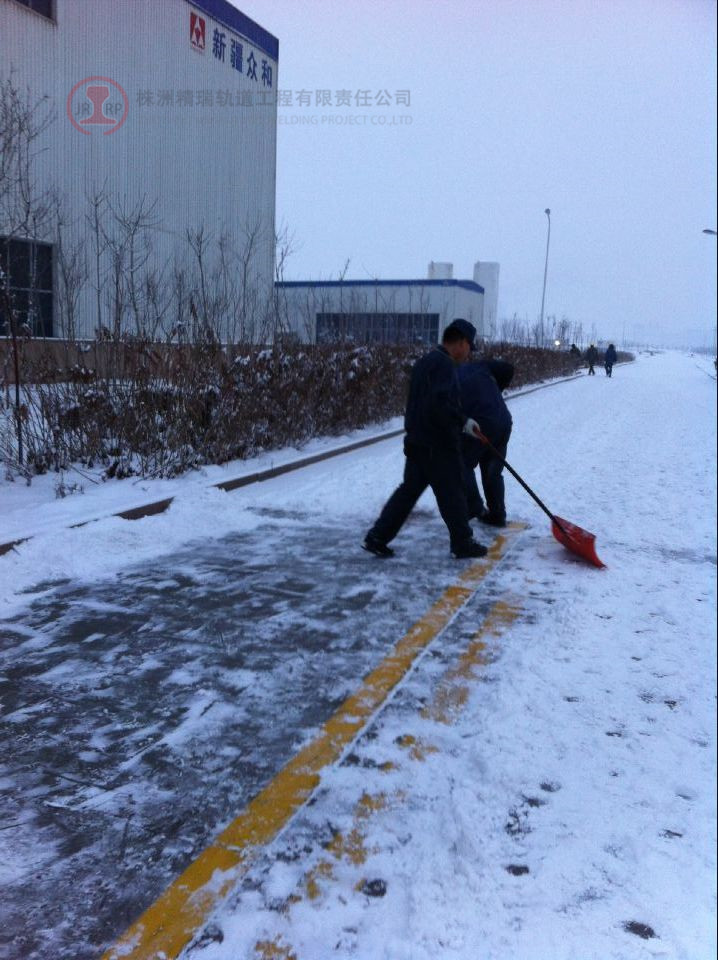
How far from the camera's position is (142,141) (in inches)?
933

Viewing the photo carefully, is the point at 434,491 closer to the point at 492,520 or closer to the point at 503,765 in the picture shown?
the point at 492,520

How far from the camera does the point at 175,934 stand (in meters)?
2.20

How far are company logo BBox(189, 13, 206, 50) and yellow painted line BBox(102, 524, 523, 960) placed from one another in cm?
2738

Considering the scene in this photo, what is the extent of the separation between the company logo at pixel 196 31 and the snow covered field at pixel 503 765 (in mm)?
24142

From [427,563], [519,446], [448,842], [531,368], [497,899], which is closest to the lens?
[497,899]

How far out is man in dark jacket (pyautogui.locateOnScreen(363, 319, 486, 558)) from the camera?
571 centimetres

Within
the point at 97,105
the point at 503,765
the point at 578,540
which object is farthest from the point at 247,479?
the point at 97,105

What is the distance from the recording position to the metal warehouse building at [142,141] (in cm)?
1930

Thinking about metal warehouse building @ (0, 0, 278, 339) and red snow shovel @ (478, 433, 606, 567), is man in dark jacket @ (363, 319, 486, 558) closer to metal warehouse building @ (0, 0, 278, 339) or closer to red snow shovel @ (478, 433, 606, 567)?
red snow shovel @ (478, 433, 606, 567)

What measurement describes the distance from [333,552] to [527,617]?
1864 mm

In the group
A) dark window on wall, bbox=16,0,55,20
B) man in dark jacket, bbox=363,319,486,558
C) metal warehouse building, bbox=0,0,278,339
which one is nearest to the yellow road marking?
man in dark jacket, bbox=363,319,486,558

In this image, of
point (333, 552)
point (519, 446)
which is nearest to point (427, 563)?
point (333, 552)

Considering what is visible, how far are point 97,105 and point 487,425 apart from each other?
65.6ft

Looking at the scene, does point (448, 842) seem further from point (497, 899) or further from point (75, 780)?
point (75, 780)
